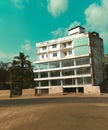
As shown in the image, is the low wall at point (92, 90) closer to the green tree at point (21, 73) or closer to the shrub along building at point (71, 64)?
the shrub along building at point (71, 64)

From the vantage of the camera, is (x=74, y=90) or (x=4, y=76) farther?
(x=4, y=76)

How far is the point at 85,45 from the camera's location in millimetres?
63125

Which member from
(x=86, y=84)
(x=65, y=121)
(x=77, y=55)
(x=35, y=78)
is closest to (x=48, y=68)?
(x=35, y=78)

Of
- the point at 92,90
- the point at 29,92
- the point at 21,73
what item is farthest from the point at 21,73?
the point at 92,90

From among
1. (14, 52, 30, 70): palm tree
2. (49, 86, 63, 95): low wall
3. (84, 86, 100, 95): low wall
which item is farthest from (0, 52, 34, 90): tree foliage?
(84, 86, 100, 95): low wall

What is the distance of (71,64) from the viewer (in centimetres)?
6444

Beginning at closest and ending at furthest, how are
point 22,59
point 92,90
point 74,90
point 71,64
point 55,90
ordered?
point 92,90, point 55,90, point 74,90, point 71,64, point 22,59

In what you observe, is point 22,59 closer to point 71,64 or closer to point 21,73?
point 21,73

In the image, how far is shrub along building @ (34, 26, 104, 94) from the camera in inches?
2376

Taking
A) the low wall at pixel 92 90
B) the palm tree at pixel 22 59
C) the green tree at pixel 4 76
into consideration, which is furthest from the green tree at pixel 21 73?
the low wall at pixel 92 90

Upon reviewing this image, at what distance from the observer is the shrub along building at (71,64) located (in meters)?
60.3

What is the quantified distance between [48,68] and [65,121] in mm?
56353

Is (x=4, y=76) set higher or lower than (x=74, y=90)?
higher

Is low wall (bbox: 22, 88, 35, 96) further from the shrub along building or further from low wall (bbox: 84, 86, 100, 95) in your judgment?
low wall (bbox: 84, 86, 100, 95)
